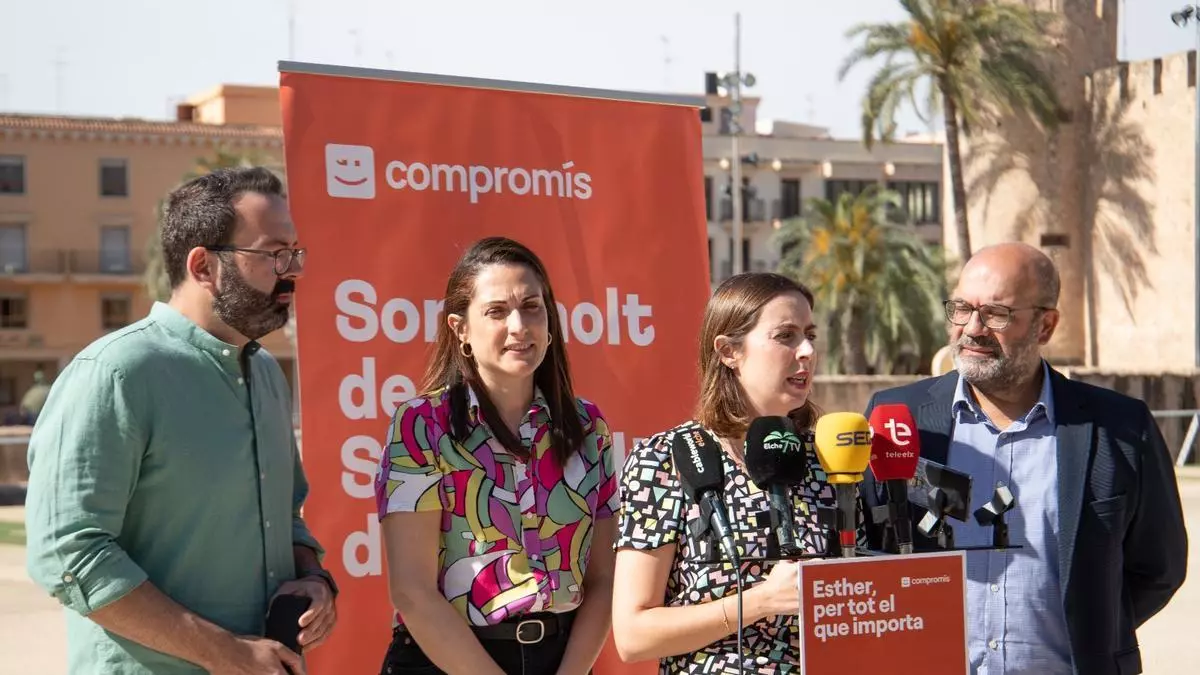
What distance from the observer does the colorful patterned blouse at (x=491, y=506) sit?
3428 millimetres

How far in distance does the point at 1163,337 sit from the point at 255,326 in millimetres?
38502

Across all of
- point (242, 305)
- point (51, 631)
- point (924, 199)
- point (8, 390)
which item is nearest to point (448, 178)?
point (242, 305)

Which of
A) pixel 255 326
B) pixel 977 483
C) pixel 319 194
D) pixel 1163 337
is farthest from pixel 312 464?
pixel 1163 337

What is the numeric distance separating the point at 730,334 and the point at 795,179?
190ft

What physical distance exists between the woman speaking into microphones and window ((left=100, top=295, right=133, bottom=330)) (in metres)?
55.5

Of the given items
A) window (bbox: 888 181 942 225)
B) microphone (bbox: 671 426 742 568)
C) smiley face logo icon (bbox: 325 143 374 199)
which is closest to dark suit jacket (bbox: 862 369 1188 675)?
microphone (bbox: 671 426 742 568)

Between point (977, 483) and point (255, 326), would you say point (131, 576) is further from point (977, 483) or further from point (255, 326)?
point (977, 483)

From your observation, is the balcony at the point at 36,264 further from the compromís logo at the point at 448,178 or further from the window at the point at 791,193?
the compromís logo at the point at 448,178

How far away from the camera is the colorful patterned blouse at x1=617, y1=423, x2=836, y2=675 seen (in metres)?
3.15

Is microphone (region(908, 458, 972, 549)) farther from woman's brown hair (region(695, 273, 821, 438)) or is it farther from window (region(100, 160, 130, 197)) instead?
window (region(100, 160, 130, 197))

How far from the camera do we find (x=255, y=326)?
3264 millimetres

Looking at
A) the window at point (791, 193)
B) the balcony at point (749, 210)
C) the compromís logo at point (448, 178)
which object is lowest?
the compromís logo at point (448, 178)

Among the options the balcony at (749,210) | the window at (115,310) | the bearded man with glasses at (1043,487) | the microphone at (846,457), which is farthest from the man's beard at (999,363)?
the window at (115,310)

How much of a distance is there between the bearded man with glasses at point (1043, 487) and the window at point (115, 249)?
55.9 metres
